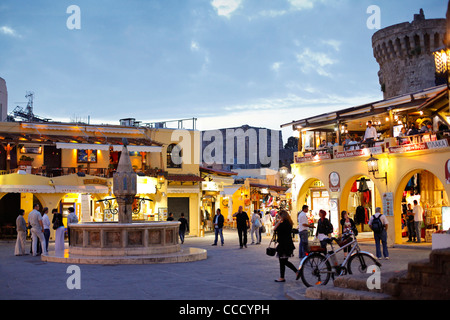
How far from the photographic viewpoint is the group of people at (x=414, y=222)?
22.1m

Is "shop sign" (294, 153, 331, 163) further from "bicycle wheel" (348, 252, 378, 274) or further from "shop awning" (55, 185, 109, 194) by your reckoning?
"bicycle wheel" (348, 252, 378, 274)

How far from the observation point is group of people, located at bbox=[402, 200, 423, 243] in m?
22.1

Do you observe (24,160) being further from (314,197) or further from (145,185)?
(314,197)

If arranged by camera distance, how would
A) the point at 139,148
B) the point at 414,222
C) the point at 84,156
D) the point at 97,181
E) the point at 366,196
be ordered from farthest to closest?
1. the point at 84,156
2. the point at 139,148
3. the point at 97,181
4. the point at 366,196
5. the point at 414,222

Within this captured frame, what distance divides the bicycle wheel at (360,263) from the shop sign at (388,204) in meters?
12.3

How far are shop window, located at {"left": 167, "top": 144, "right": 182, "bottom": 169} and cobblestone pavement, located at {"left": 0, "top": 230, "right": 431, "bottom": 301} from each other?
1820cm

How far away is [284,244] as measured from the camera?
38.0 feet

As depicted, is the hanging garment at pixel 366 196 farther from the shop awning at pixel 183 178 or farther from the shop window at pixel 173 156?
the shop window at pixel 173 156

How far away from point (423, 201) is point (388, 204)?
2377 millimetres

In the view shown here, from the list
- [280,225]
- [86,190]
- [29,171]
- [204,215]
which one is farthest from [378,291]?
[204,215]

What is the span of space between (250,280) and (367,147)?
1405 cm

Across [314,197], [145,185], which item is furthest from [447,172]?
[145,185]

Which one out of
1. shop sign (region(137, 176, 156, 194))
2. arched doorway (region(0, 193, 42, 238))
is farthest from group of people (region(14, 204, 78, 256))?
arched doorway (region(0, 193, 42, 238))
